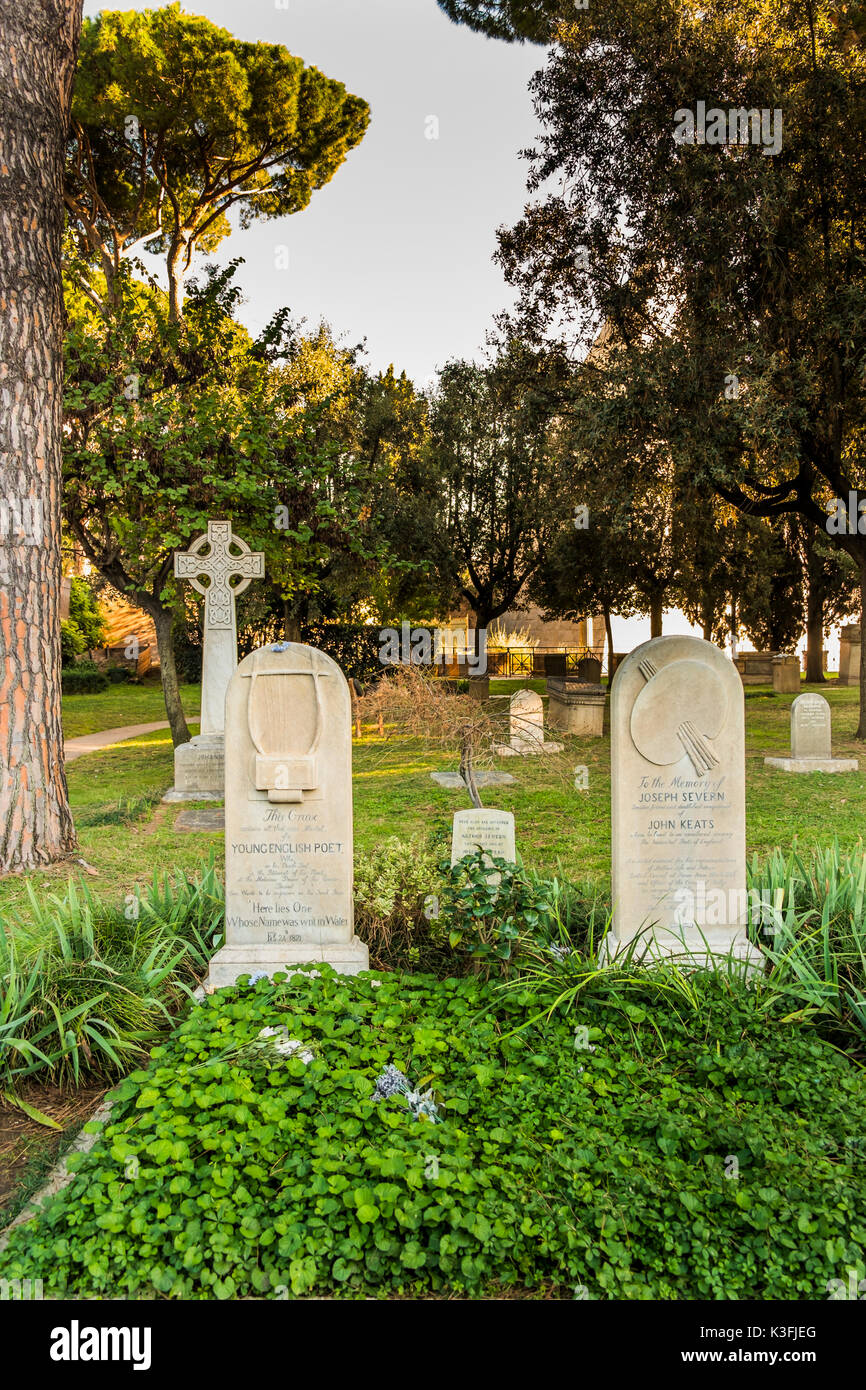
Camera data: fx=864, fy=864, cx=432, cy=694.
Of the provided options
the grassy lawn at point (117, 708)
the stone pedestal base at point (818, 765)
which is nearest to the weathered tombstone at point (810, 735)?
the stone pedestal base at point (818, 765)

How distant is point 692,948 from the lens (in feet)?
15.3

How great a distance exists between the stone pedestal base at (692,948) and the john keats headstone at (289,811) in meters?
1.35

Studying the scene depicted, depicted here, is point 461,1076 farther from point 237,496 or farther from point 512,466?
point 512,466

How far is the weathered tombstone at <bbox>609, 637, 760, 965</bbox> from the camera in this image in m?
4.65

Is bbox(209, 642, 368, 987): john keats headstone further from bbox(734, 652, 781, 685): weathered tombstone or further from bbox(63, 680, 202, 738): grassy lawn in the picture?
bbox(734, 652, 781, 685): weathered tombstone

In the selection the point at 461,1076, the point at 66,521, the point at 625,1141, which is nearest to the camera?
the point at 625,1141

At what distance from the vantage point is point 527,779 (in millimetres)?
12172

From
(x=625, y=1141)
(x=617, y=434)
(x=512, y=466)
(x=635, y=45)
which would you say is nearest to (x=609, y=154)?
(x=635, y=45)

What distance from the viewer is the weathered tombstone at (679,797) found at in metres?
4.65

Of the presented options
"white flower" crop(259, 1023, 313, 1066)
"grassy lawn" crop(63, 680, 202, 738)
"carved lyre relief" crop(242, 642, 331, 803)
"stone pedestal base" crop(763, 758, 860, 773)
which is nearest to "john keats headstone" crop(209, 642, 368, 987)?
"carved lyre relief" crop(242, 642, 331, 803)

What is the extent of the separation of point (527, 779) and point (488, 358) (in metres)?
11.6

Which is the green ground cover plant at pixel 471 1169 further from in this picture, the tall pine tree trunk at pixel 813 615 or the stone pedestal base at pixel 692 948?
the tall pine tree trunk at pixel 813 615

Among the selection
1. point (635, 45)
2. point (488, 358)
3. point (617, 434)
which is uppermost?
point (635, 45)

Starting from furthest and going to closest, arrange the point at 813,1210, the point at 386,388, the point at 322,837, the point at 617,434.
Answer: the point at 386,388 → the point at 617,434 → the point at 322,837 → the point at 813,1210
